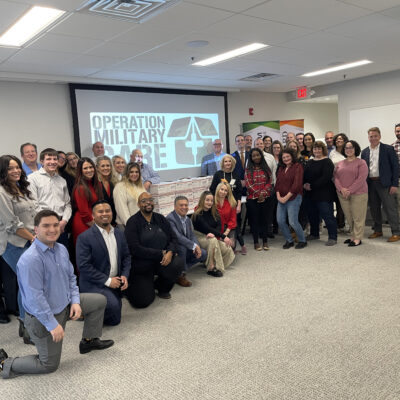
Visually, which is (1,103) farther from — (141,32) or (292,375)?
(292,375)

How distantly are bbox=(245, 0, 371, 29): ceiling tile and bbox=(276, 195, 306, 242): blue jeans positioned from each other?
2127 millimetres

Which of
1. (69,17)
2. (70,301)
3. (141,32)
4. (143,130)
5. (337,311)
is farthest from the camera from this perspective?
(143,130)

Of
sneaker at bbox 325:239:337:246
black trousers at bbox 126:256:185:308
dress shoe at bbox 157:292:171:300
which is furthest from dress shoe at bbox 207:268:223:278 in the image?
sneaker at bbox 325:239:337:246

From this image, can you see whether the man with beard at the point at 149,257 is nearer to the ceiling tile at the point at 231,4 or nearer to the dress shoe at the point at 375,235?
the ceiling tile at the point at 231,4

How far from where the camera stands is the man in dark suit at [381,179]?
4.97m

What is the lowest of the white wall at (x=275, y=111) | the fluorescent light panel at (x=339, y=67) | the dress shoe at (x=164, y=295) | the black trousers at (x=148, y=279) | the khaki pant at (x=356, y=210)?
the dress shoe at (x=164, y=295)

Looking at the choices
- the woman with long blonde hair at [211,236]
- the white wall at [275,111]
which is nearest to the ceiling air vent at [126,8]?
the woman with long blonde hair at [211,236]

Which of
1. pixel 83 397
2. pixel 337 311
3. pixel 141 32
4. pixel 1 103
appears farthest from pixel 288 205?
pixel 1 103

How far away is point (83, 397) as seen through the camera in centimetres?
216

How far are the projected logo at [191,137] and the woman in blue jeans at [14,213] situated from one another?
4698mm

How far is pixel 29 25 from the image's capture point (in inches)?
139

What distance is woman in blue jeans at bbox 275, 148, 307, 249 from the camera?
4.95 metres

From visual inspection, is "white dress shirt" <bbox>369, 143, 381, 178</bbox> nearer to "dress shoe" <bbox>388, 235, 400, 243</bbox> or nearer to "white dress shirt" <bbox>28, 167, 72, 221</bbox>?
"dress shoe" <bbox>388, 235, 400, 243</bbox>

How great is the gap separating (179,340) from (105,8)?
275 cm
